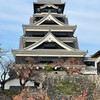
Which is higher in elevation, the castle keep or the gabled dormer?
the gabled dormer

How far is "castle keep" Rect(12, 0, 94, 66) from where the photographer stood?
31.6 meters

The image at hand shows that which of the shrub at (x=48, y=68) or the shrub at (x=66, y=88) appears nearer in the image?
the shrub at (x=66, y=88)

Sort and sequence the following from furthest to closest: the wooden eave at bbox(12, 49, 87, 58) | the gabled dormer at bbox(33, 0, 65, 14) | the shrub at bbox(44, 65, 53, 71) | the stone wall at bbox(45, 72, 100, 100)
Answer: the gabled dormer at bbox(33, 0, 65, 14), the wooden eave at bbox(12, 49, 87, 58), the shrub at bbox(44, 65, 53, 71), the stone wall at bbox(45, 72, 100, 100)

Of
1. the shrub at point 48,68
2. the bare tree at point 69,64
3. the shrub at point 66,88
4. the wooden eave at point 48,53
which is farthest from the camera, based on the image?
the wooden eave at point 48,53

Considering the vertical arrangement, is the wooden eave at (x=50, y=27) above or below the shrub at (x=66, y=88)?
above

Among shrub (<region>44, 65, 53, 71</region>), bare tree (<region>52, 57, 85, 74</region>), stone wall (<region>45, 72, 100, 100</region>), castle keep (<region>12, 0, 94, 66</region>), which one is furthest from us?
castle keep (<region>12, 0, 94, 66</region>)

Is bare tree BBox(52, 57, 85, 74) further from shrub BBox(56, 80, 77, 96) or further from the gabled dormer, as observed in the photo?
shrub BBox(56, 80, 77, 96)

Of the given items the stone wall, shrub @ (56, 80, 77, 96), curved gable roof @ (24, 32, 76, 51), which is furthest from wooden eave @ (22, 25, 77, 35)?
shrub @ (56, 80, 77, 96)

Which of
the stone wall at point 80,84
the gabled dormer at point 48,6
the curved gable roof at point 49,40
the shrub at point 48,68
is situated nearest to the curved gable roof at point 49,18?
the gabled dormer at point 48,6

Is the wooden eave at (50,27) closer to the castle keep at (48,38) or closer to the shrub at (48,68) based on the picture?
the castle keep at (48,38)

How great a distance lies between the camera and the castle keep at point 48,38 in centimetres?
3159

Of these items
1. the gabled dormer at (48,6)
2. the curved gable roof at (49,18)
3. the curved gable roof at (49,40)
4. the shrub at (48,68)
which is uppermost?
→ the gabled dormer at (48,6)

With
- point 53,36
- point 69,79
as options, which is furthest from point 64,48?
point 69,79

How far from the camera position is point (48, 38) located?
1297 inches
